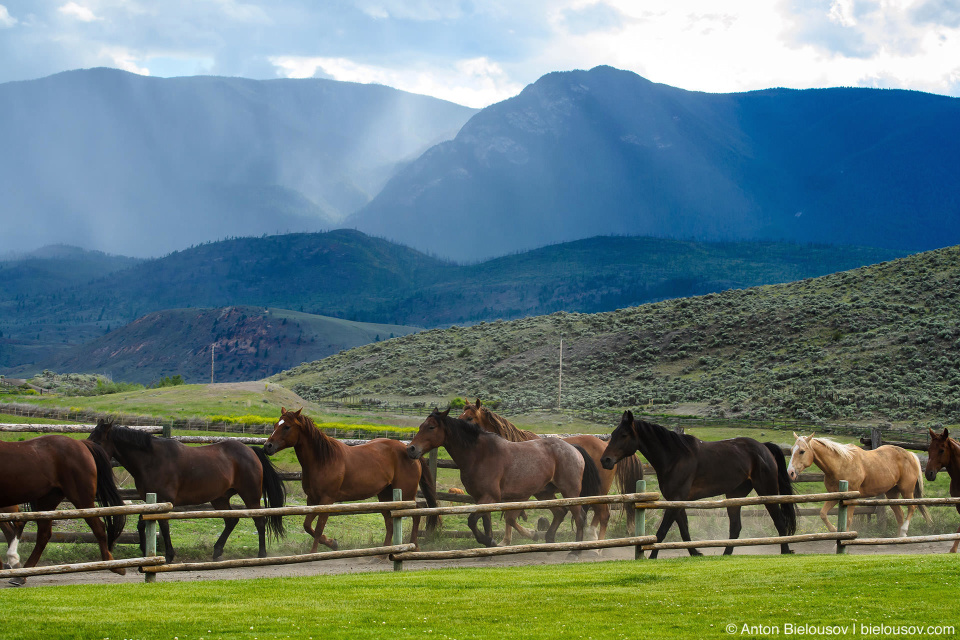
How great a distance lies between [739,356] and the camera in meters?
63.8

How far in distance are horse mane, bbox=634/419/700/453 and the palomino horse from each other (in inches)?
88.0

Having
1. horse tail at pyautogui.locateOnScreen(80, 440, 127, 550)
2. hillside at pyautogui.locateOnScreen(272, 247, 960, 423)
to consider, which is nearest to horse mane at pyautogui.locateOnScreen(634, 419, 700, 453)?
horse tail at pyautogui.locateOnScreen(80, 440, 127, 550)

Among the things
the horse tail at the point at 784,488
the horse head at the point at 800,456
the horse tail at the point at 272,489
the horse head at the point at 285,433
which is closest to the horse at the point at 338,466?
the horse head at the point at 285,433

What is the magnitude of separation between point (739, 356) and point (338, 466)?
5391 cm

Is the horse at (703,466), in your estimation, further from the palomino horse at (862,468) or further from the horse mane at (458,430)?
the horse mane at (458,430)

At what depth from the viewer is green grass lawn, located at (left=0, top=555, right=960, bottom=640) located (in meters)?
7.69

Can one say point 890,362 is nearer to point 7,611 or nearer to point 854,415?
point 854,415

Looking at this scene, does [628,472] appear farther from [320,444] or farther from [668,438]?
[320,444]

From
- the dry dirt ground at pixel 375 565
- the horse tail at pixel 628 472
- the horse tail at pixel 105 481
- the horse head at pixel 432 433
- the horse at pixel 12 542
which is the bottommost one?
the dry dirt ground at pixel 375 565

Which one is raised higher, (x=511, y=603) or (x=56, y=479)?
(x=56, y=479)

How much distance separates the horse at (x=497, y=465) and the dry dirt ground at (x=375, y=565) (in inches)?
25.8

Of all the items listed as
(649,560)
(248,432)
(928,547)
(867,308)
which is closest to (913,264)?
(867,308)

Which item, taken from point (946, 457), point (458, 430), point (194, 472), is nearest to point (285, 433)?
point (194, 472)

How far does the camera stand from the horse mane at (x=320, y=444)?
45.6ft
